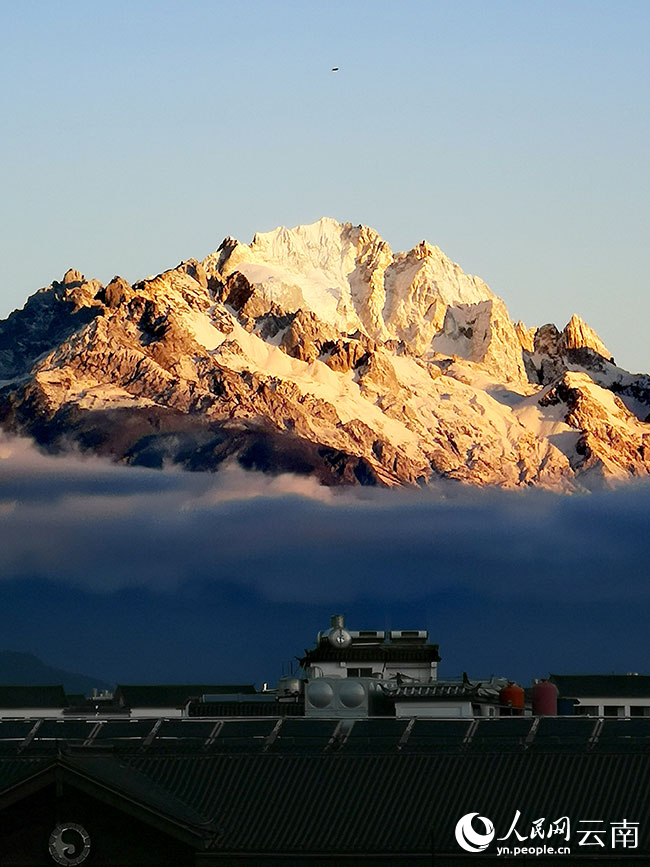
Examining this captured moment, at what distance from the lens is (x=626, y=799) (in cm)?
5466

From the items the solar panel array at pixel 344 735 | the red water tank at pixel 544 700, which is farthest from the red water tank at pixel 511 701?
the solar panel array at pixel 344 735

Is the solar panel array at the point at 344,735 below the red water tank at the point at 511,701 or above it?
below

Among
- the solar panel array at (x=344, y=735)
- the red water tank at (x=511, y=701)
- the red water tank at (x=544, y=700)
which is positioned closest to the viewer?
the solar panel array at (x=344, y=735)

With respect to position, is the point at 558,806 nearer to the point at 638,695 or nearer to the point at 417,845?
the point at 417,845

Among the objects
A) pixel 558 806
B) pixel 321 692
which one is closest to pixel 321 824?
pixel 558 806

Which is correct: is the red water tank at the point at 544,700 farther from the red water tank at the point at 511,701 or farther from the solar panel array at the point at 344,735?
the solar panel array at the point at 344,735

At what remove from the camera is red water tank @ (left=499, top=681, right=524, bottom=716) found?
106 m

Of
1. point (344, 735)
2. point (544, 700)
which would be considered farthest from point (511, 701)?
point (344, 735)

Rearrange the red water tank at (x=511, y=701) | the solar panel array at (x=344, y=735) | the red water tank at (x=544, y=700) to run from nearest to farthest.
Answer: the solar panel array at (x=344, y=735) → the red water tank at (x=544, y=700) → the red water tank at (x=511, y=701)

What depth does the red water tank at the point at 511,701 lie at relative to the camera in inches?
4154

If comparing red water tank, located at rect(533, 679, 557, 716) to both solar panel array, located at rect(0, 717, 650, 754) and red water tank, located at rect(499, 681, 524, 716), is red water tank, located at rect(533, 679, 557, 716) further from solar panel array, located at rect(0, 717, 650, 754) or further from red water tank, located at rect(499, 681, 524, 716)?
solar panel array, located at rect(0, 717, 650, 754)

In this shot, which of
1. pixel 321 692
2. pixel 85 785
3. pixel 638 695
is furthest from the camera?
pixel 638 695

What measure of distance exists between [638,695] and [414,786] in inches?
4576

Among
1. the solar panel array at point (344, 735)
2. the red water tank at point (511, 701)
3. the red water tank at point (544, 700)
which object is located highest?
the red water tank at point (511, 701)
